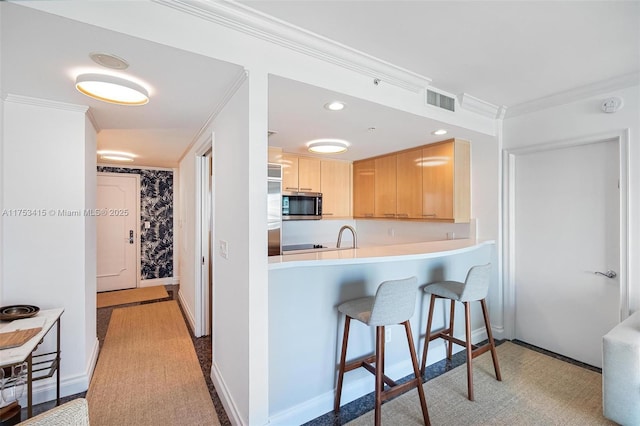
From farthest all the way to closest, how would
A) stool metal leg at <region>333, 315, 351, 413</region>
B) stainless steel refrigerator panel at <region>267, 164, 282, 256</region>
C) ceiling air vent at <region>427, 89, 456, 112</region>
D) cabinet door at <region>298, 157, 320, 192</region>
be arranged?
cabinet door at <region>298, 157, 320, 192</region> → stainless steel refrigerator panel at <region>267, 164, 282, 256</region> → ceiling air vent at <region>427, 89, 456, 112</region> → stool metal leg at <region>333, 315, 351, 413</region>

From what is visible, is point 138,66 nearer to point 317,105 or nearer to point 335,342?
point 317,105

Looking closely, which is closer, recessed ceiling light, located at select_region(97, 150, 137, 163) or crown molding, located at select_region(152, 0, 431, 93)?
crown molding, located at select_region(152, 0, 431, 93)

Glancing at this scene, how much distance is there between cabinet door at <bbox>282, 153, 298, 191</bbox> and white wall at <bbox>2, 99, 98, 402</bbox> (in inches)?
85.2

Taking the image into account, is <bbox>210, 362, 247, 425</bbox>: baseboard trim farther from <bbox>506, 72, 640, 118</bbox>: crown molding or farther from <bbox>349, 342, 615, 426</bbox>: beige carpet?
<bbox>506, 72, 640, 118</bbox>: crown molding

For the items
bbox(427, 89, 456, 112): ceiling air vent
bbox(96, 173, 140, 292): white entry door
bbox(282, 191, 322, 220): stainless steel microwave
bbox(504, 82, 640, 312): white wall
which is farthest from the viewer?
bbox(96, 173, 140, 292): white entry door

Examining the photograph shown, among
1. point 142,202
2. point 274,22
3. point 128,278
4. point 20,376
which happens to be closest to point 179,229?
point 142,202

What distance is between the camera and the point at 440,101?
253cm

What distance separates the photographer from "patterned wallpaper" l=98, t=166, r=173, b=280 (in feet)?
17.3

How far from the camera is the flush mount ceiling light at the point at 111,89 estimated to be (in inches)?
66.6

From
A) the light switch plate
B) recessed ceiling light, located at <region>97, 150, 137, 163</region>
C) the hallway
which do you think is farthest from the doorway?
recessed ceiling light, located at <region>97, 150, 137, 163</region>

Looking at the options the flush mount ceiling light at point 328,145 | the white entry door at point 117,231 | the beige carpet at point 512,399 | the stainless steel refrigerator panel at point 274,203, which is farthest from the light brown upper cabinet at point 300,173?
the white entry door at point 117,231

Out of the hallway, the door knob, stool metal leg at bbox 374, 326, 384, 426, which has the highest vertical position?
the door knob

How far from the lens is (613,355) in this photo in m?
1.87

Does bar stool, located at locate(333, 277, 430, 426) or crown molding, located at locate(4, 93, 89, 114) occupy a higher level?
crown molding, located at locate(4, 93, 89, 114)
